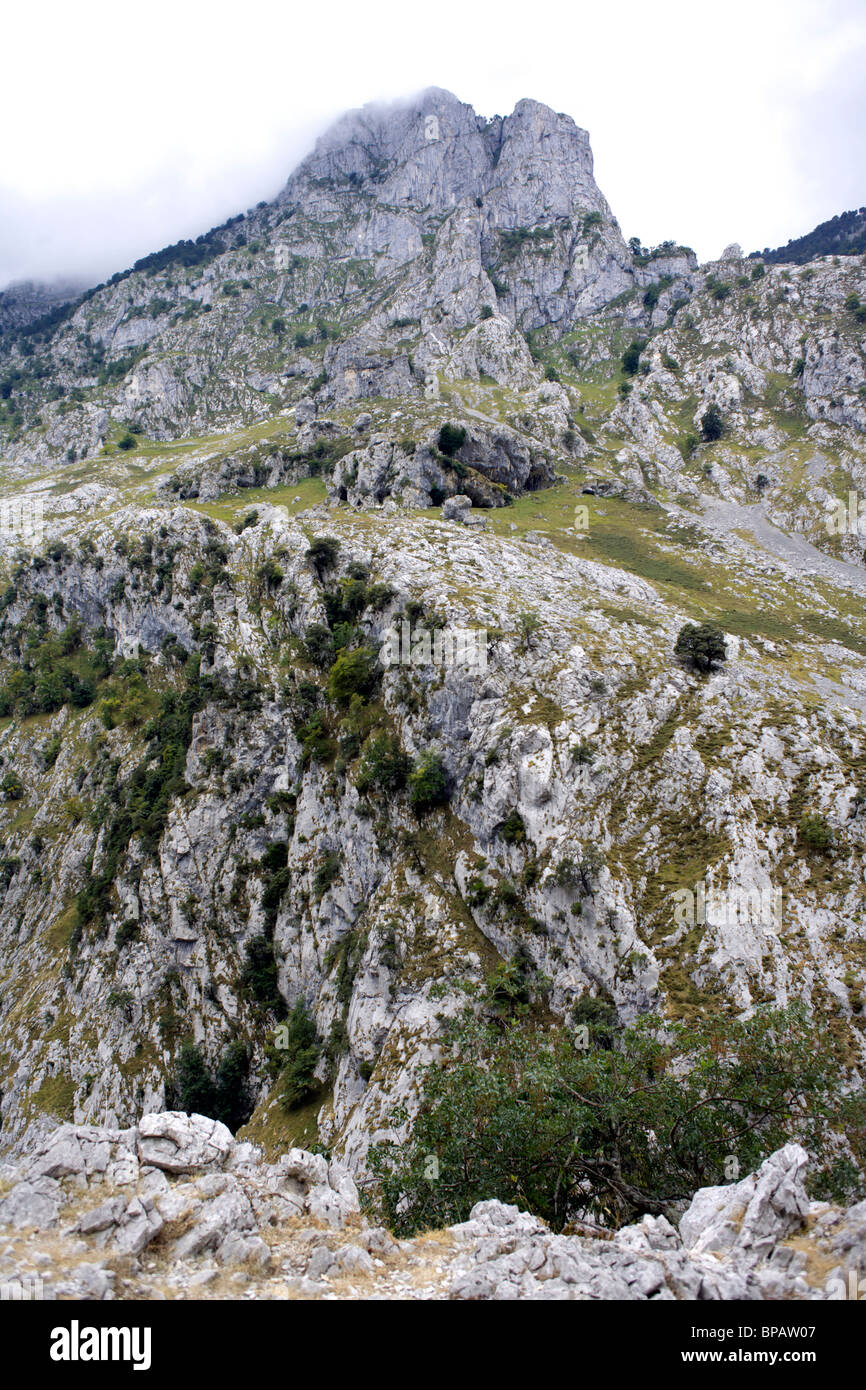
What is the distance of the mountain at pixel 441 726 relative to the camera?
3894 cm

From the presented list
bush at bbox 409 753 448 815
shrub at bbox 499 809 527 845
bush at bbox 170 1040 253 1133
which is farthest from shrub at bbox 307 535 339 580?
bush at bbox 170 1040 253 1133

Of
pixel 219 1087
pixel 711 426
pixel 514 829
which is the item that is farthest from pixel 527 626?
pixel 711 426

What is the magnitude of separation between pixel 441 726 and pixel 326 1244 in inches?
1678

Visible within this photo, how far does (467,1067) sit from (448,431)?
96.0 m

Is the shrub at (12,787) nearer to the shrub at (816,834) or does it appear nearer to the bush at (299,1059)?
the bush at (299,1059)

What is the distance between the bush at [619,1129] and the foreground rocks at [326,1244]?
4408 mm

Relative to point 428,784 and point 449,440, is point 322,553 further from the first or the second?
point 428,784

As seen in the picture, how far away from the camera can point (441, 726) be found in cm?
5703

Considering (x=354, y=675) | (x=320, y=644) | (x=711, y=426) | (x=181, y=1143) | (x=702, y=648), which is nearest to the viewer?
(x=181, y=1143)

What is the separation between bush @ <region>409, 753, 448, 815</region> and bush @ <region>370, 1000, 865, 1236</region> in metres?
29.4

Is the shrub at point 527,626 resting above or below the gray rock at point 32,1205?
above

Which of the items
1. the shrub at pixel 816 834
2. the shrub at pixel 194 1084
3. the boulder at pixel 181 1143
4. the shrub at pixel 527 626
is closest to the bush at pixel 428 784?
the shrub at pixel 527 626

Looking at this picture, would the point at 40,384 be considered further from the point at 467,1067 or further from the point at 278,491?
the point at 467,1067
